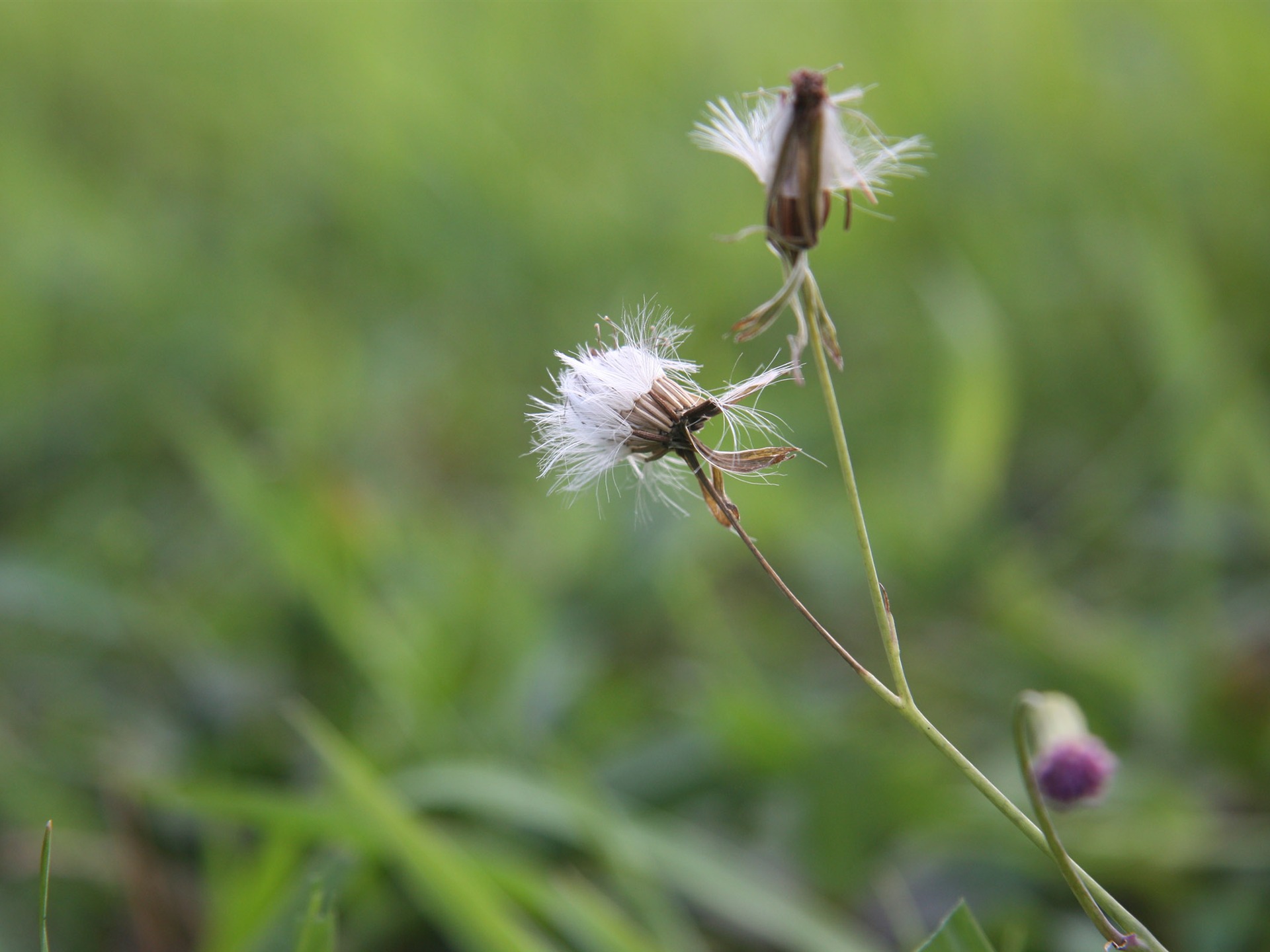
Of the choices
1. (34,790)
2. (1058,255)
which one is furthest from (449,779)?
(1058,255)

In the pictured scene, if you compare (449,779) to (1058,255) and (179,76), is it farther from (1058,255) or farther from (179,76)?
(179,76)

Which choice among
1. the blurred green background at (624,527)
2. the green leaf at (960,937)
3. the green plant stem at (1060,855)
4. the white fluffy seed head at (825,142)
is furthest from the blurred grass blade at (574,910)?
the white fluffy seed head at (825,142)

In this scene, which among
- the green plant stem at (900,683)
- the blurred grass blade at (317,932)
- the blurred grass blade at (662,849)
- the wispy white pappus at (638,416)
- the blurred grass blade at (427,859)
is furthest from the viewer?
the blurred grass blade at (662,849)

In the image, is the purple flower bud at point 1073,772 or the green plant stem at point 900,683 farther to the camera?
the purple flower bud at point 1073,772

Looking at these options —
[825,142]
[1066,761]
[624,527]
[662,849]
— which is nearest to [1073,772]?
[1066,761]

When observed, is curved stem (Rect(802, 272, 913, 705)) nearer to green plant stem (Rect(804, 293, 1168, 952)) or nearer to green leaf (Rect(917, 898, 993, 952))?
green plant stem (Rect(804, 293, 1168, 952))

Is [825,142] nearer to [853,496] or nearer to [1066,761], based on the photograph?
[853,496]

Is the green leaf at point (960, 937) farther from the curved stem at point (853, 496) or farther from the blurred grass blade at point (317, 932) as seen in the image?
the blurred grass blade at point (317, 932)

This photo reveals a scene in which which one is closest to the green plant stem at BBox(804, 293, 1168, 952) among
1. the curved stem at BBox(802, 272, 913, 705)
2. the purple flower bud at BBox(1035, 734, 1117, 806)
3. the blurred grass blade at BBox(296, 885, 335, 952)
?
the curved stem at BBox(802, 272, 913, 705)
